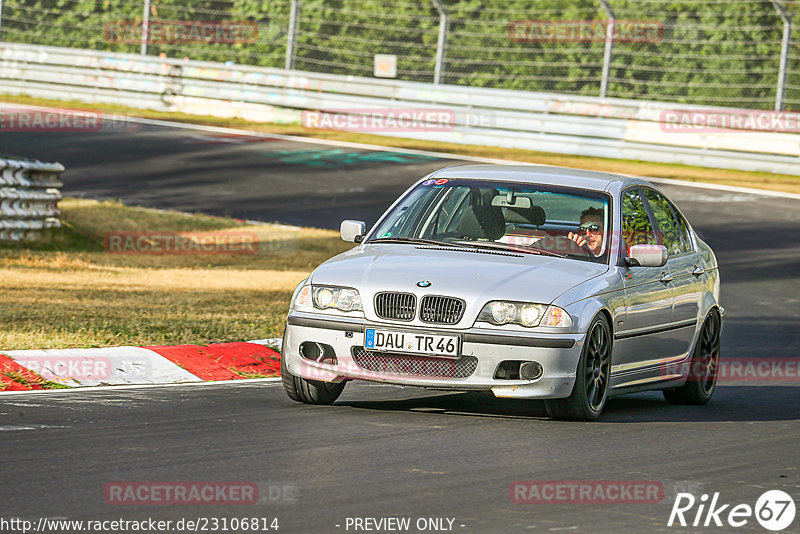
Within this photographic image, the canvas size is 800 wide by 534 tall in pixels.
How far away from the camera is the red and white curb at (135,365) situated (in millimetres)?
8828

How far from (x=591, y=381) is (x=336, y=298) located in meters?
1.54

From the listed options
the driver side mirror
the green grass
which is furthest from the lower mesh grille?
the green grass

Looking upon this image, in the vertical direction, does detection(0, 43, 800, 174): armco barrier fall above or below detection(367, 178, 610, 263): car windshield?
below

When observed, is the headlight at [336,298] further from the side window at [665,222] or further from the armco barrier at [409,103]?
the armco barrier at [409,103]

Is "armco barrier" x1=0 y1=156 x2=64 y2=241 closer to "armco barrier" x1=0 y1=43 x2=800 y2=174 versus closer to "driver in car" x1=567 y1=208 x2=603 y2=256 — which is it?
"driver in car" x1=567 y1=208 x2=603 y2=256

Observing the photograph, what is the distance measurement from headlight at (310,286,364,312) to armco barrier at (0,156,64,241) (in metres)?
9.11

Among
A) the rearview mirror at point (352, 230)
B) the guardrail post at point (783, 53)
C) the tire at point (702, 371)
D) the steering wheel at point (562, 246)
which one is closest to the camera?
the steering wheel at point (562, 246)

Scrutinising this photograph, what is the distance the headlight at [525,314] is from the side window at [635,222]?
52.3 inches

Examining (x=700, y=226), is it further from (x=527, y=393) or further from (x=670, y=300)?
(x=527, y=393)

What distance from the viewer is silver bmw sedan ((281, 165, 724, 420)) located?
775cm

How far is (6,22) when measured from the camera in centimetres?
3108

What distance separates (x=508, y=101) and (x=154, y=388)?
18.7m

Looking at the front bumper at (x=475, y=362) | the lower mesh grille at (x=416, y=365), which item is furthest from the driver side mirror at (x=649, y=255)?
the lower mesh grille at (x=416, y=365)

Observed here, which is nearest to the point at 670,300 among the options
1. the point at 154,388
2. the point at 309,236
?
the point at 154,388
